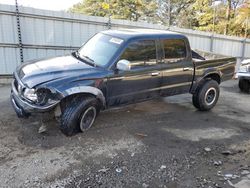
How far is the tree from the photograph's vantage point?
75.9ft

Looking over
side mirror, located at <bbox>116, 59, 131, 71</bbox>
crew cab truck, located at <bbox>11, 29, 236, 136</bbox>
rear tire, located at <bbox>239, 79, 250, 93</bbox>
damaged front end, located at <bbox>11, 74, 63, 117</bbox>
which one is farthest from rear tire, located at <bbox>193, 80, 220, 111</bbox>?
damaged front end, located at <bbox>11, 74, 63, 117</bbox>

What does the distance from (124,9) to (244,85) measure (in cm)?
1716

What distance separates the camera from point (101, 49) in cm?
492

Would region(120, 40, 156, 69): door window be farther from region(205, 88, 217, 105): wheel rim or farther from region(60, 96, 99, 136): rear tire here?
region(205, 88, 217, 105): wheel rim

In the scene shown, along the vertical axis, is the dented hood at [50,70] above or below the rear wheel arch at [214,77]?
above

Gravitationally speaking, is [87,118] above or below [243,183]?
above

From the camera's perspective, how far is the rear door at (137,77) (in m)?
4.63

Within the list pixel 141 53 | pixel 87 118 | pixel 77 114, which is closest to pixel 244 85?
pixel 141 53

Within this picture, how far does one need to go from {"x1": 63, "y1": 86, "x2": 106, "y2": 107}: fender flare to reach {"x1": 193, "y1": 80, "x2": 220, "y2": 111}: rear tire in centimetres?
256

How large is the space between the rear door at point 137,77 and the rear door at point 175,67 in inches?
8.7

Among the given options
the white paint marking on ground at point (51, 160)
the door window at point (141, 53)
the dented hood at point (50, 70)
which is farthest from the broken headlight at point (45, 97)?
the door window at point (141, 53)

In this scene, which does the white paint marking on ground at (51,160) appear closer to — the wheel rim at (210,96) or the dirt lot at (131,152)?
the dirt lot at (131,152)

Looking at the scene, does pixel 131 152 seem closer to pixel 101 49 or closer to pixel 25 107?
pixel 25 107

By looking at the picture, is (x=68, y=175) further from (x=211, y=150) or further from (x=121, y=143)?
(x=211, y=150)
